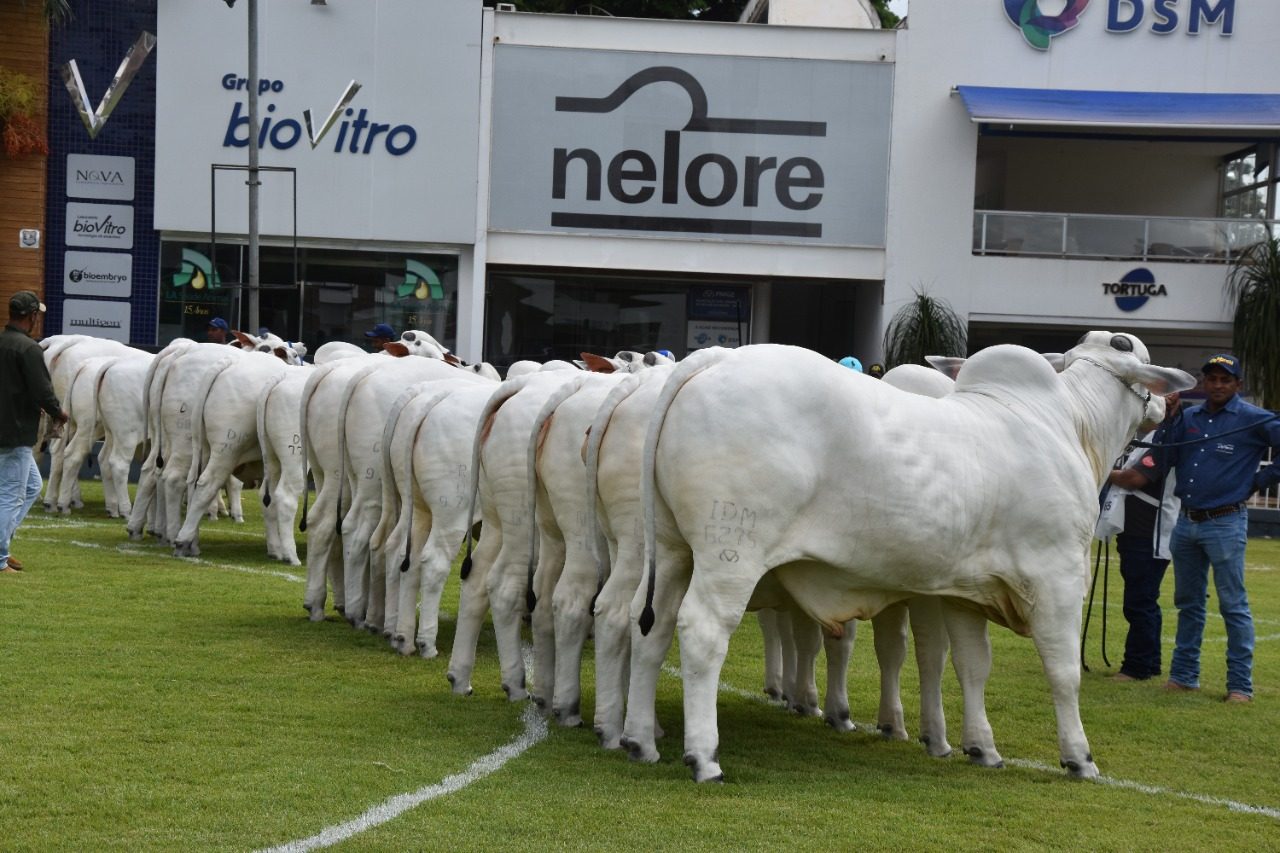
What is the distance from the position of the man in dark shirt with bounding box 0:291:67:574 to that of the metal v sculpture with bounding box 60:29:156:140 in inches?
684

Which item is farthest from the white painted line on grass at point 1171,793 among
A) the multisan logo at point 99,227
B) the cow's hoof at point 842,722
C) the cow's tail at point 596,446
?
the multisan logo at point 99,227

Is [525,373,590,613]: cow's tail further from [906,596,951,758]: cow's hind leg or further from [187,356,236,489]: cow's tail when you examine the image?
[187,356,236,489]: cow's tail

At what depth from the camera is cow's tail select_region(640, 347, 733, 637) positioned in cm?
734

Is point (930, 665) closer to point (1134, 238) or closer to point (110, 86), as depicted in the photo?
point (1134, 238)

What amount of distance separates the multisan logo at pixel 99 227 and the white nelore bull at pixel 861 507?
23888 mm

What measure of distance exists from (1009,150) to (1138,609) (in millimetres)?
22080

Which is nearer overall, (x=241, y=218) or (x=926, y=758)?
(x=926, y=758)

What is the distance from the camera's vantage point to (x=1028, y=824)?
6723mm

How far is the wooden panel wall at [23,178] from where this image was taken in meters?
29.3

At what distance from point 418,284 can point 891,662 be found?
2173 cm

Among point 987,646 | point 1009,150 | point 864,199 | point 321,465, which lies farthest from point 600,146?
point 987,646

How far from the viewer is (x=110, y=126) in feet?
96.2

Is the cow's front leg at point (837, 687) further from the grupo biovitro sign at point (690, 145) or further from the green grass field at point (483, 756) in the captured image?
the grupo biovitro sign at point (690, 145)

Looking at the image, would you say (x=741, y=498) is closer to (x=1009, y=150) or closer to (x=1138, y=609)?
(x=1138, y=609)
